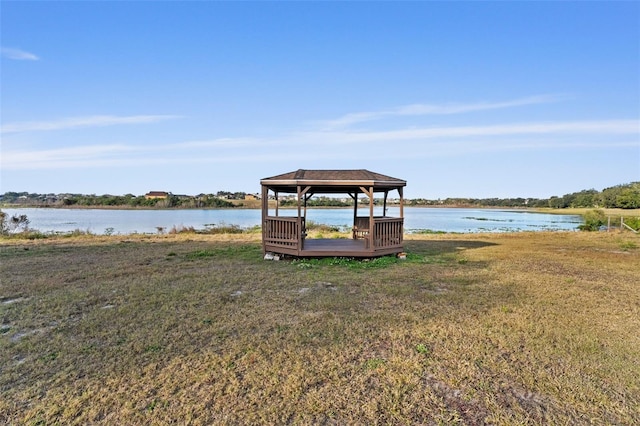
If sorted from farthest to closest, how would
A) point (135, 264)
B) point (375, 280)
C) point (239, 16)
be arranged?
point (239, 16)
point (135, 264)
point (375, 280)

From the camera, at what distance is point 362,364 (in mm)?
2963

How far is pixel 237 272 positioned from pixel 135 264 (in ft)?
8.73

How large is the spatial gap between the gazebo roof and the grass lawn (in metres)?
2.61

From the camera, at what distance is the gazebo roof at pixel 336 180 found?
832 cm

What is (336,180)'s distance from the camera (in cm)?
826

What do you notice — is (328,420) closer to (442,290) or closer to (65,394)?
(65,394)

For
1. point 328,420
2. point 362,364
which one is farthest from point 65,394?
point 362,364

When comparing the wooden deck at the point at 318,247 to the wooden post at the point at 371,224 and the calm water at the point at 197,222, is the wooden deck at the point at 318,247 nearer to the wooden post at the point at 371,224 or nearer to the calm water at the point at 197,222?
the wooden post at the point at 371,224

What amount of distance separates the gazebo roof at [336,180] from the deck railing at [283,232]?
35.5 inches

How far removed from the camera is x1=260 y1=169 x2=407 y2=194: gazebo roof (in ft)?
27.3

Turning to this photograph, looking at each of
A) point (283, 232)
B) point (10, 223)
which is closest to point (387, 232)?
point (283, 232)

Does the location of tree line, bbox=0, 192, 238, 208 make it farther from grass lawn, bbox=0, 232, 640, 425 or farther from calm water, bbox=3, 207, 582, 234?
grass lawn, bbox=0, 232, 640, 425

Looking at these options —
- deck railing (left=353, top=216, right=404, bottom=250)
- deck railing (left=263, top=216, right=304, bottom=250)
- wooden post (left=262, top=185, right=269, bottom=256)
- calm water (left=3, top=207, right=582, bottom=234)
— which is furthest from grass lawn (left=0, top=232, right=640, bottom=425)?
calm water (left=3, top=207, right=582, bottom=234)

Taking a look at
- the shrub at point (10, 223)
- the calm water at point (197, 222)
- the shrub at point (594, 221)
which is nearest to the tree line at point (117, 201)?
the calm water at point (197, 222)
